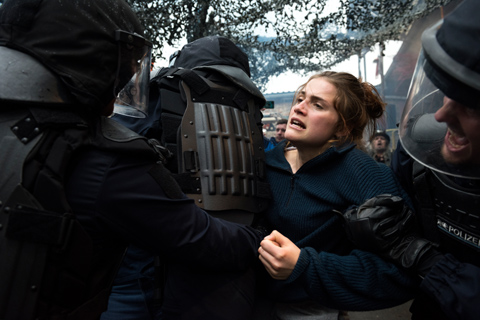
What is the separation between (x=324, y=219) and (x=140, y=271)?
3.24ft

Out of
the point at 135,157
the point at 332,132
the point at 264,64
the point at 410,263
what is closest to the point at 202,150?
the point at 135,157

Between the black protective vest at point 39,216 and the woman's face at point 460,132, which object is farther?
the black protective vest at point 39,216

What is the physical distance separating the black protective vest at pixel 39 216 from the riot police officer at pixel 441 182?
847mm

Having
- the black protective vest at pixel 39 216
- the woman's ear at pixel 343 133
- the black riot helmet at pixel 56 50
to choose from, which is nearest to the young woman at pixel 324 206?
the woman's ear at pixel 343 133

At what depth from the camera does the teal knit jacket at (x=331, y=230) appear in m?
1.34

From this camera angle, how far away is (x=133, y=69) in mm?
1347

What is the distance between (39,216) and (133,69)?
0.59 m

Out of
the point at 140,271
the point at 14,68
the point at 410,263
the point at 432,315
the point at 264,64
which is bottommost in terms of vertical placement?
the point at 264,64

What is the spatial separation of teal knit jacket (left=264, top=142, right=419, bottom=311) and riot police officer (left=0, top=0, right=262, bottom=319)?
44 cm

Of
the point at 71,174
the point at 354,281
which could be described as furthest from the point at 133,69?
the point at 354,281

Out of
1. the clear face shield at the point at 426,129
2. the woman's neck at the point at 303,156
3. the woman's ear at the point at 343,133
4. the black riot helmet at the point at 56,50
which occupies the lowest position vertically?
the woman's neck at the point at 303,156

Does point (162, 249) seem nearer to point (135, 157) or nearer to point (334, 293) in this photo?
point (135, 157)

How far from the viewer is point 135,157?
1.17m

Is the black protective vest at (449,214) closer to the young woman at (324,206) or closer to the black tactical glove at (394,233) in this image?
the black tactical glove at (394,233)
